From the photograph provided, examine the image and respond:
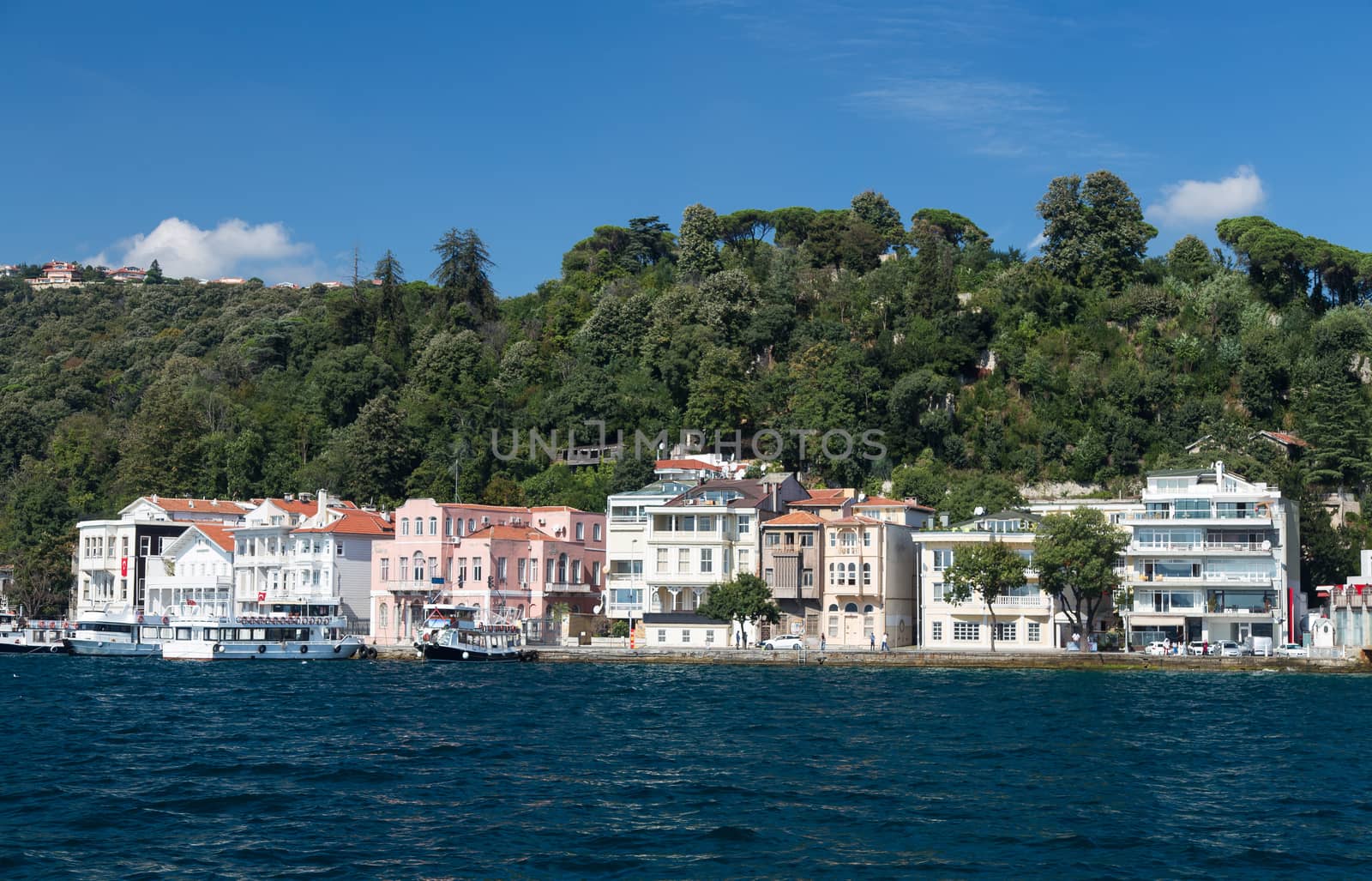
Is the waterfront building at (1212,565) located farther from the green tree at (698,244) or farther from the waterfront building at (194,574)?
the waterfront building at (194,574)

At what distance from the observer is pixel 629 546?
82.9m

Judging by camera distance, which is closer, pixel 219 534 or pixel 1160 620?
pixel 1160 620

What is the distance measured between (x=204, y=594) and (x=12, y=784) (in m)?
65.8

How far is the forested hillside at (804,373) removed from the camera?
88.4 meters

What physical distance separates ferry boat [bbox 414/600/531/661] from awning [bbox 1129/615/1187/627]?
28443mm

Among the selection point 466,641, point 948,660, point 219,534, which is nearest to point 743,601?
point 948,660

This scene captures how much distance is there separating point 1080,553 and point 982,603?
7.00 metres

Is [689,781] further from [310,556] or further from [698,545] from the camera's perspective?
[310,556]

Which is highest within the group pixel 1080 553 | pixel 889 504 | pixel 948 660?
pixel 889 504

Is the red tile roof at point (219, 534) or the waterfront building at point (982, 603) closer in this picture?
the waterfront building at point (982, 603)

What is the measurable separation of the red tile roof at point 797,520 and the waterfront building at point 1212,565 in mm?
15068

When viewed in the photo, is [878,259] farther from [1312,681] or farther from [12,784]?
[12,784]

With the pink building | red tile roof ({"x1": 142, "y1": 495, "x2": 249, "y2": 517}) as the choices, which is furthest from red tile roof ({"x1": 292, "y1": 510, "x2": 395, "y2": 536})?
red tile roof ({"x1": 142, "y1": 495, "x2": 249, "y2": 517})

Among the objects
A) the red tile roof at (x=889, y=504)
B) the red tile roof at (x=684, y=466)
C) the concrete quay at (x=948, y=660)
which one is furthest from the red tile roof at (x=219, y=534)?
the red tile roof at (x=889, y=504)
